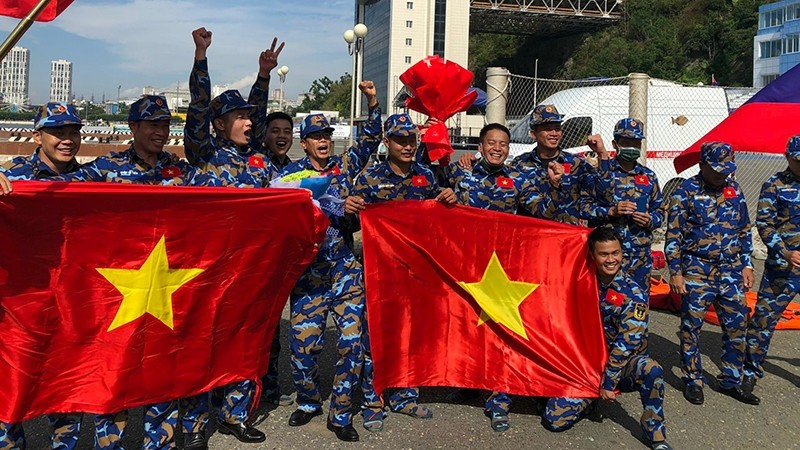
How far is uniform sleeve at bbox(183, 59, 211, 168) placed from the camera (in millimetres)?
3905

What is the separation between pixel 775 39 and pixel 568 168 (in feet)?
164

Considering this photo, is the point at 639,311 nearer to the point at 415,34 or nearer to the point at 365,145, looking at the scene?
the point at 365,145

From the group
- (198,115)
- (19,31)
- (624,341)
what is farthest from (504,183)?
(19,31)

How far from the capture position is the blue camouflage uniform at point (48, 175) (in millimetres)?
3363

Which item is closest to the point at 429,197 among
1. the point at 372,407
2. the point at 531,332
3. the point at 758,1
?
the point at 531,332

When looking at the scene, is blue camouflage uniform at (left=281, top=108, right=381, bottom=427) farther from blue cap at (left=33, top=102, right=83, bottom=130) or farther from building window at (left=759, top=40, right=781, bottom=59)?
building window at (left=759, top=40, right=781, bottom=59)

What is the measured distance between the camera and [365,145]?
14.7 ft

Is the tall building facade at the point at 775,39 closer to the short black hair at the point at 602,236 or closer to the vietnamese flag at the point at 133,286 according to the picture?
the short black hair at the point at 602,236

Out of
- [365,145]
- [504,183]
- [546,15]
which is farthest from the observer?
[546,15]

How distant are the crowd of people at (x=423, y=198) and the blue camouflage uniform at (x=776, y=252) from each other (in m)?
0.01

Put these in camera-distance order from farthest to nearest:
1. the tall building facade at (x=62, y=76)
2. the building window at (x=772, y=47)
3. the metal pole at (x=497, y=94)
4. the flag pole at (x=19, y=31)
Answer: the tall building facade at (x=62, y=76) → the building window at (x=772, y=47) → the metal pole at (x=497, y=94) → the flag pole at (x=19, y=31)

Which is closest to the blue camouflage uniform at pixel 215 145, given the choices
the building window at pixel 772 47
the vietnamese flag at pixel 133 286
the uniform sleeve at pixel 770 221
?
the vietnamese flag at pixel 133 286

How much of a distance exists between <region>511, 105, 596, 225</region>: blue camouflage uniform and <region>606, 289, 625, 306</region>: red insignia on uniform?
3.36 ft

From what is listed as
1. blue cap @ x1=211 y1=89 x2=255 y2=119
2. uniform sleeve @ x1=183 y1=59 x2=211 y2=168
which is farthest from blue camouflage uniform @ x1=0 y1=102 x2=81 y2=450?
blue cap @ x1=211 y1=89 x2=255 y2=119
